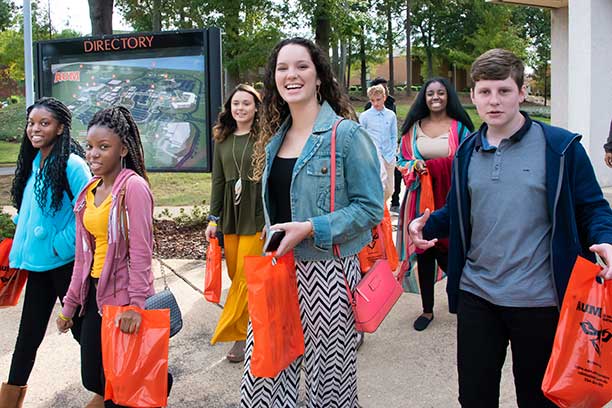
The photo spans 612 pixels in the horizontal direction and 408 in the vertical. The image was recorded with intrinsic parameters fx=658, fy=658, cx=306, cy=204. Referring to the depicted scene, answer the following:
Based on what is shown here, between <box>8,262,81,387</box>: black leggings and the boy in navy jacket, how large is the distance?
2112mm

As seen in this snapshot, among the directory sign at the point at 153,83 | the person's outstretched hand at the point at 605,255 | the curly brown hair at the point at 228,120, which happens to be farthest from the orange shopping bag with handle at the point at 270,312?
the directory sign at the point at 153,83

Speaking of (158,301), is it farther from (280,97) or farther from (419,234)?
(419,234)

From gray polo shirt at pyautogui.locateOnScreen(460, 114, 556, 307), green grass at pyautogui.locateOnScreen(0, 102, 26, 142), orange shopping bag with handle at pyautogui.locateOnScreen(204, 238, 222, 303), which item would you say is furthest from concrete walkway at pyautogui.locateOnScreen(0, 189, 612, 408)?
green grass at pyautogui.locateOnScreen(0, 102, 26, 142)

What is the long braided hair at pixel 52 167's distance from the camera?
138 inches

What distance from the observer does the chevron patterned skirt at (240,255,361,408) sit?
2676 mm

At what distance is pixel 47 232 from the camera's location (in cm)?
349

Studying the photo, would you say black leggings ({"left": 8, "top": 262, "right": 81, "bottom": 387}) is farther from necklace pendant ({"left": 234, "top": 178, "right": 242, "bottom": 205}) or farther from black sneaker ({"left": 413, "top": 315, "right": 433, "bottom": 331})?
black sneaker ({"left": 413, "top": 315, "right": 433, "bottom": 331})

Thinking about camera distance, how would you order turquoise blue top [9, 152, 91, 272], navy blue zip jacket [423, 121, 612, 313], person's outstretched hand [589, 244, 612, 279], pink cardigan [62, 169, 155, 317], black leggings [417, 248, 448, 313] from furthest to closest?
1. black leggings [417, 248, 448, 313]
2. turquoise blue top [9, 152, 91, 272]
3. pink cardigan [62, 169, 155, 317]
4. navy blue zip jacket [423, 121, 612, 313]
5. person's outstretched hand [589, 244, 612, 279]

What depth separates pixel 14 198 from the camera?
12.4 feet

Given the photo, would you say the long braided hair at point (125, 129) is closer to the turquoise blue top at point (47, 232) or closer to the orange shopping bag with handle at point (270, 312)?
the turquoise blue top at point (47, 232)

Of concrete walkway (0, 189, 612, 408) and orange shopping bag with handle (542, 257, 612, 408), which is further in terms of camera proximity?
concrete walkway (0, 189, 612, 408)

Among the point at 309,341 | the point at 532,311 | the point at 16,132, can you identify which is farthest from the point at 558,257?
the point at 16,132

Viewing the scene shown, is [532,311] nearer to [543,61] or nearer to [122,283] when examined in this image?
[122,283]

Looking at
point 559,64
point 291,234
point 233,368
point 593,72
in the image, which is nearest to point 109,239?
point 291,234
